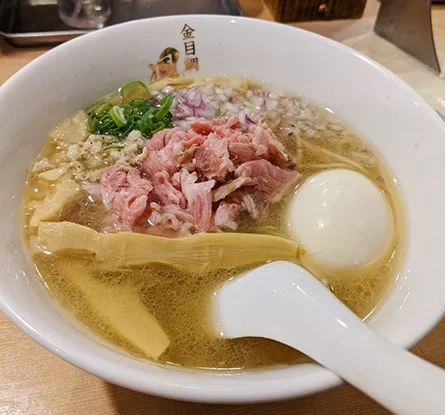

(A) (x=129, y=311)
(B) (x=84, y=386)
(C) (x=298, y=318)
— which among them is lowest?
(B) (x=84, y=386)

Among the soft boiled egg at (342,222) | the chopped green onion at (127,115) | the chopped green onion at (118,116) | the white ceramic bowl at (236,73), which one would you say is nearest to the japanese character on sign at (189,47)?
the white ceramic bowl at (236,73)

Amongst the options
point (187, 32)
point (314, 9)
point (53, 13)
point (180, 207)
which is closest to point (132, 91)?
point (187, 32)

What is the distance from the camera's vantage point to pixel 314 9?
1.99 m

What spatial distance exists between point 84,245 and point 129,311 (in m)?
0.16

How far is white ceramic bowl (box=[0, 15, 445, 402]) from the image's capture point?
0.69 metres

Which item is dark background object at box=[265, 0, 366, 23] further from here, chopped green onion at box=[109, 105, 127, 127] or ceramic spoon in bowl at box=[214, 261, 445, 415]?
ceramic spoon in bowl at box=[214, 261, 445, 415]

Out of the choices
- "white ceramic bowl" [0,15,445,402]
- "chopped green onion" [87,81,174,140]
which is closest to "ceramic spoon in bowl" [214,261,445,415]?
"white ceramic bowl" [0,15,445,402]

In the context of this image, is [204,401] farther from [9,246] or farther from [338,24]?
[338,24]

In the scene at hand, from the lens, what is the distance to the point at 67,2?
1839 millimetres

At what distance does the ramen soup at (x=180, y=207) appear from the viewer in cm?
91

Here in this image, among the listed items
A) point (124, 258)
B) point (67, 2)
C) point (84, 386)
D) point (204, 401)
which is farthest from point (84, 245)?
point (67, 2)

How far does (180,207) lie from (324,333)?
44 centimetres

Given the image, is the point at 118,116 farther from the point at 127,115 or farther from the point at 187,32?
the point at 187,32

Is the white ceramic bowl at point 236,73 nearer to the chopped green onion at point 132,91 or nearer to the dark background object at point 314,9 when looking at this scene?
the chopped green onion at point 132,91
